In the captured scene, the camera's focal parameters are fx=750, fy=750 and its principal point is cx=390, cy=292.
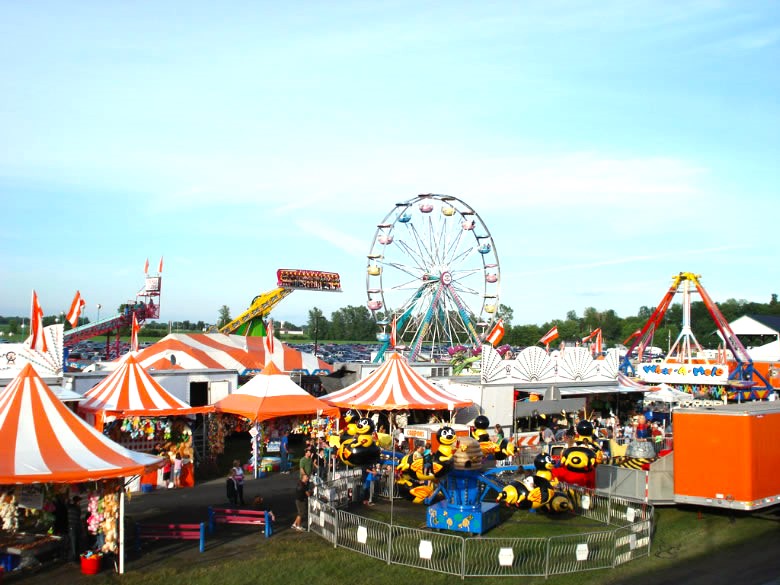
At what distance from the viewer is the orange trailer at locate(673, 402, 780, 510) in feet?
48.6

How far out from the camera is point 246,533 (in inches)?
570

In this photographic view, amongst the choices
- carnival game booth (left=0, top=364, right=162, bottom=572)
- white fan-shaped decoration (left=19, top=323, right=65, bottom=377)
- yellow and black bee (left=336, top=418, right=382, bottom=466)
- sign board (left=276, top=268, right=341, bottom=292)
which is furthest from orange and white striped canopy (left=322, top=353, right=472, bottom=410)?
sign board (left=276, top=268, right=341, bottom=292)

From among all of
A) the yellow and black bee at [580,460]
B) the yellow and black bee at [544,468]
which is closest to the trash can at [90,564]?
the yellow and black bee at [544,468]

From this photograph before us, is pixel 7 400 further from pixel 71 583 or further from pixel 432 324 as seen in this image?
pixel 432 324

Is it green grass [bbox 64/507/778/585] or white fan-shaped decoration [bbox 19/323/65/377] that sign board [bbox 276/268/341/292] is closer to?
white fan-shaped decoration [bbox 19/323/65/377]

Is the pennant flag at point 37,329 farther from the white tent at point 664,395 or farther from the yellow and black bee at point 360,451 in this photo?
the white tent at point 664,395

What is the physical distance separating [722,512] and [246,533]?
35.0 ft

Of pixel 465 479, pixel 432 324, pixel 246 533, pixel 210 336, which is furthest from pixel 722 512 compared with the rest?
pixel 432 324

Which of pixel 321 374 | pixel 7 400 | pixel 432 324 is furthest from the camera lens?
pixel 432 324

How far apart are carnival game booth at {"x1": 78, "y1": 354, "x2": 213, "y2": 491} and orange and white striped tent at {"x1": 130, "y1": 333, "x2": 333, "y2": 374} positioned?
700 centimetres

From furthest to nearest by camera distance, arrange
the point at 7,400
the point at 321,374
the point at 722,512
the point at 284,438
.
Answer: the point at 321,374
the point at 284,438
the point at 722,512
the point at 7,400

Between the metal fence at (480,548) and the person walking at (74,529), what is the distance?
4.27m

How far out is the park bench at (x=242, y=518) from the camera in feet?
47.0

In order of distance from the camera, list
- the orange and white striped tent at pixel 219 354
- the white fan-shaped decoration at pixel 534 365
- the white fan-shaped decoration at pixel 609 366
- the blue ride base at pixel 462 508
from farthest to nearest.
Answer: the white fan-shaped decoration at pixel 609 366, the orange and white striped tent at pixel 219 354, the white fan-shaped decoration at pixel 534 365, the blue ride base at pixel 462 508
